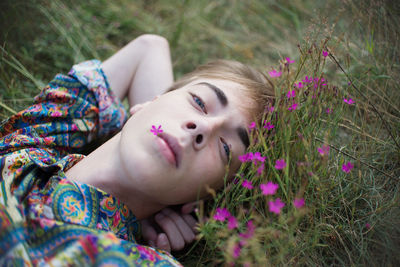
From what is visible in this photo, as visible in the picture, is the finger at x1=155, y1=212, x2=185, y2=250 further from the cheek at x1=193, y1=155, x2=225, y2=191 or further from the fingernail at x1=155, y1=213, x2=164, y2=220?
the cheek at x1=193, y1=155, x2=225, y2=191

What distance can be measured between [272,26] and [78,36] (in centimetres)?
201

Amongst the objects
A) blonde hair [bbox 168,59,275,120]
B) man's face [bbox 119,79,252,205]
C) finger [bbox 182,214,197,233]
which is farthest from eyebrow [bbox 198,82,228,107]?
finger [bbox 182,214,197,233]

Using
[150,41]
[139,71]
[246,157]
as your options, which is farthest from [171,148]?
[150,41]

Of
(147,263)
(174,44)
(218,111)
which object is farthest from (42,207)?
(174,44)

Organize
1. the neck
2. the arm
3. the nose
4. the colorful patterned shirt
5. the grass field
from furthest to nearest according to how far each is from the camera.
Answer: the arm
the neck
the nose
the grass field
the colorful patterned shirt

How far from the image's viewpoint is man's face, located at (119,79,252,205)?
1538 millimetres

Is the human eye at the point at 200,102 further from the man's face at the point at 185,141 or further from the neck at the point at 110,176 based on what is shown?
the neck at the point at 110,176

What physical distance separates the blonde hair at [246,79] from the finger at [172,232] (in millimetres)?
709

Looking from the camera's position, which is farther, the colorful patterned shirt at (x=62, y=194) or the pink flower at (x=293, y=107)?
the pink flower at (x=293, y=107)

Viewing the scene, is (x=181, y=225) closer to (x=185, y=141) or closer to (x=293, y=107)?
(x=185, y=141)

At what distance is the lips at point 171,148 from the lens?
4.99 feet

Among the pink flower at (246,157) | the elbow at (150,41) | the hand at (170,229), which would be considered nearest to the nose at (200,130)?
the pink flower at (246,157)

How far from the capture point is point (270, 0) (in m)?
3.92

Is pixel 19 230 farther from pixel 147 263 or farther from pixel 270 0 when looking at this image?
pixel 270 0
